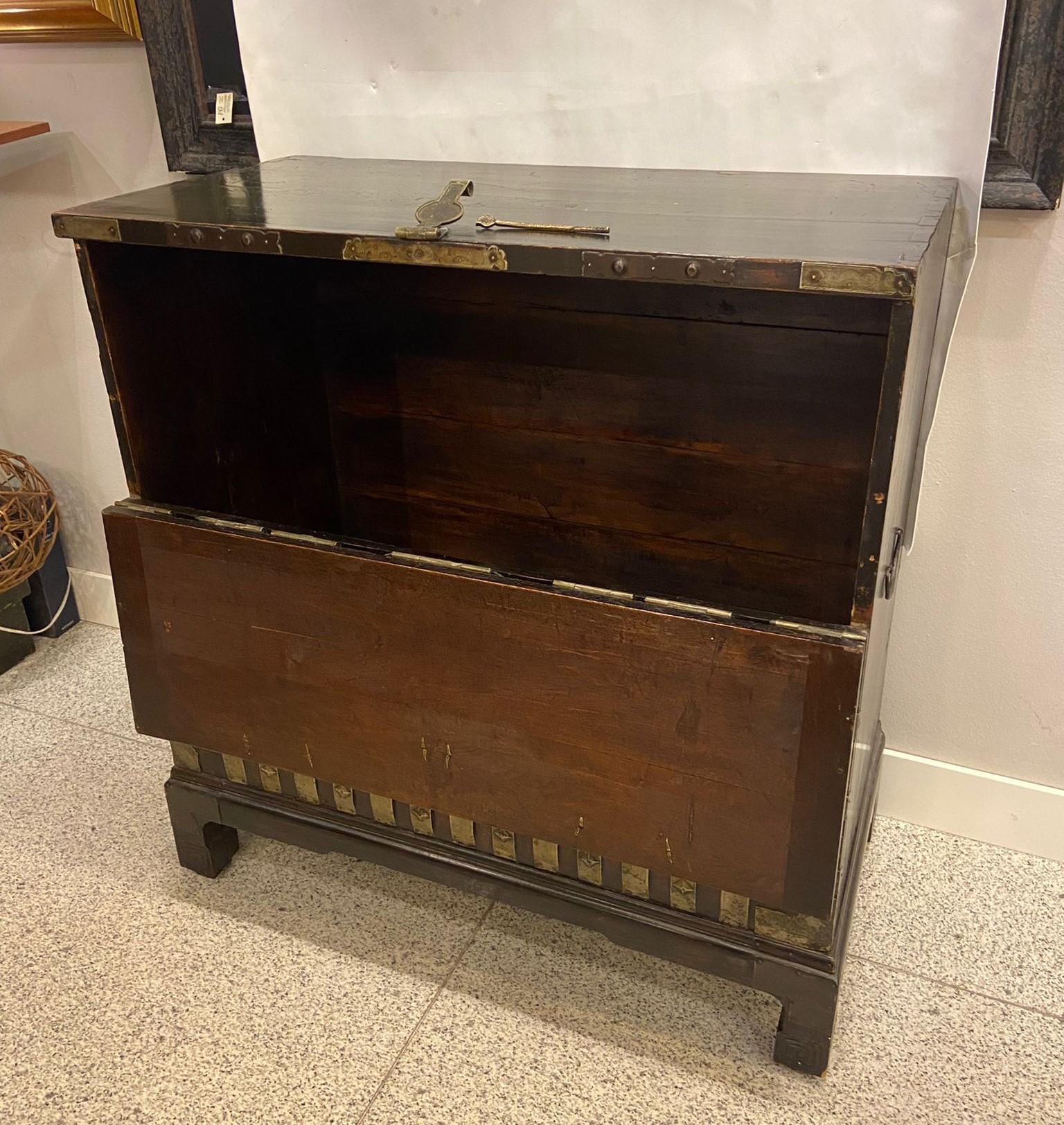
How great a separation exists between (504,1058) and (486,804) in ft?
0.91

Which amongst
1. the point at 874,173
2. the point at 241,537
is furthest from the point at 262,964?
the point at 874,173

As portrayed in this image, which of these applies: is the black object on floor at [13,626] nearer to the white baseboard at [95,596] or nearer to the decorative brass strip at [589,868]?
the white baseboard at [95,596]

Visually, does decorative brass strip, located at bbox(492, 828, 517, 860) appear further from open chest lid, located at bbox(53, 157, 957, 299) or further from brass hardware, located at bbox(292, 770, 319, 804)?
open chest lid, located at bbox(53, 157, 957, 299)

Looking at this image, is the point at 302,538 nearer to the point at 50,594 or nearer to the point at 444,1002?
the point at 444,1002

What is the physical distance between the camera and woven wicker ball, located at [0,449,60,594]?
5.90 feet

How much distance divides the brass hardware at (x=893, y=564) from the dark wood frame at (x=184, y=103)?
97cm

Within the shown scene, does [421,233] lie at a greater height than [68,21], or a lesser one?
lesser

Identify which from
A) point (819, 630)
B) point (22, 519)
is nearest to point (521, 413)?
point (819, 630)

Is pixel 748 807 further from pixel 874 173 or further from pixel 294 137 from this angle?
pixel 294 137

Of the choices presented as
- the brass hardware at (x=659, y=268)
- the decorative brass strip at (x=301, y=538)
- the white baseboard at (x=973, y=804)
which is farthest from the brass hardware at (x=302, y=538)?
the white baseboard at (x=973, y=804)

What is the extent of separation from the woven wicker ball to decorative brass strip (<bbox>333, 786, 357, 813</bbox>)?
83 cm

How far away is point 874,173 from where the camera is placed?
1.18m

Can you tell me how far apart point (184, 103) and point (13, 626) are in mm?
971

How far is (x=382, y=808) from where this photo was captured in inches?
50.0
